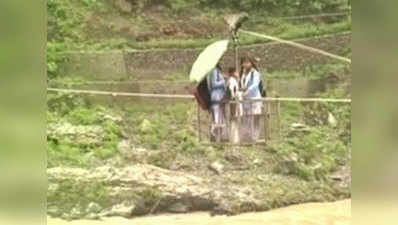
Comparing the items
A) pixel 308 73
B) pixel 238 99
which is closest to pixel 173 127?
pixel 238 99

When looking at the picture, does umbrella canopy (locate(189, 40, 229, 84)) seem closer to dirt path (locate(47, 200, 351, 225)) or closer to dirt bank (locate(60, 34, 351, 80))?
dirt bank (locate(60, 34, 351, 80))

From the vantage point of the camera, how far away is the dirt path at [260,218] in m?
6.32

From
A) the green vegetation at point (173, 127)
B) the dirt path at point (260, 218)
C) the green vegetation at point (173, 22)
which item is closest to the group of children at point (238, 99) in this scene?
the green vegetation at point (173, 127)

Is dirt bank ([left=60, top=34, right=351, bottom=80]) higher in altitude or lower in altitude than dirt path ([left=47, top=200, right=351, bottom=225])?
higher

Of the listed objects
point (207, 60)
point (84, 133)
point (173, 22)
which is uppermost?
point (173, 22)

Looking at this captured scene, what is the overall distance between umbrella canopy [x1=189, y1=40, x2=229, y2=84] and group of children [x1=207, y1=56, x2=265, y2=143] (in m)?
0.04

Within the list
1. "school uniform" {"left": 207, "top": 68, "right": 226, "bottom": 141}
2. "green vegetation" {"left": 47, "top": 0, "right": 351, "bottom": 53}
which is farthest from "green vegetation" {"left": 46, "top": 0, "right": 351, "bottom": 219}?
"school uniform" {"left": 207, "top": 68, "right": 226, "bottom": 141}

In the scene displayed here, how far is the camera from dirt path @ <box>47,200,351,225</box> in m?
6.32

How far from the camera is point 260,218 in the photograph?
20.8 feet

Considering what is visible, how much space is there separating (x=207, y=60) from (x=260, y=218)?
1.17 meters

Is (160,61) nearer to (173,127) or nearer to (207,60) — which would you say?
(207,60)
